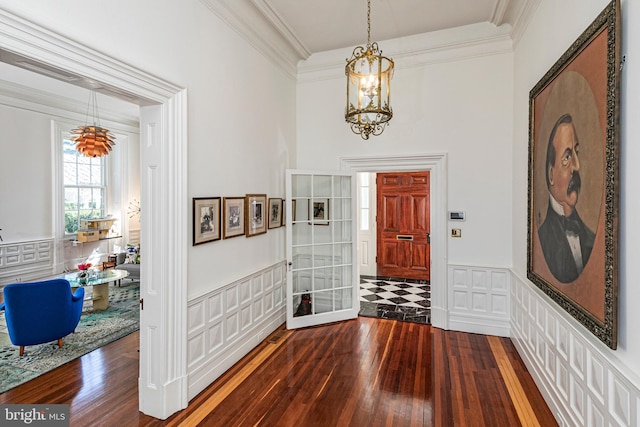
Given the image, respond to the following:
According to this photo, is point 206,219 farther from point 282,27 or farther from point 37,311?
point 282,27

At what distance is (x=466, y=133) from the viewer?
13.2ft

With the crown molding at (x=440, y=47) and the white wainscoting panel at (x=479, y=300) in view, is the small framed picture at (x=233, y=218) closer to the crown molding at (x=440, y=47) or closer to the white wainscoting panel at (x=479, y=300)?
the crown molding at (x=440, y=47)

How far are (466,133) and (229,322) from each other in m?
3.55

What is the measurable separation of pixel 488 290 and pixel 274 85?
3.73 meters

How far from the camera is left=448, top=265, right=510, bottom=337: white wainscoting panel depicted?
154 inches

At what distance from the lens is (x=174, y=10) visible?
8.16ft

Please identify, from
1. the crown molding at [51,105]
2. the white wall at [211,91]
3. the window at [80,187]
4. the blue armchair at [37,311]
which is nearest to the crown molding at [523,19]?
the white wall at [211,91]

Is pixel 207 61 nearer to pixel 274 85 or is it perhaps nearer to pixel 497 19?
pixel 274 85

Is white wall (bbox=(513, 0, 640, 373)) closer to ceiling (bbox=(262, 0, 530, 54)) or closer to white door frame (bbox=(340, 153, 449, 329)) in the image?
ceiling (bbox=(262, 0, 530, 54))

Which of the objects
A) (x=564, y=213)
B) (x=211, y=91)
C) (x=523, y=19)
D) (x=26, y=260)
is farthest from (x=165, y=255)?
(x=26, y=260)

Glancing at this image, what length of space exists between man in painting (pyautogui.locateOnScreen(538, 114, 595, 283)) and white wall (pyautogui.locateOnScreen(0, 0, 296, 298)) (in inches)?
108

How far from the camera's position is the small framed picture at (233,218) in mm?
3106

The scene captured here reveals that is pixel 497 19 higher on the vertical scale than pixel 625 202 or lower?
higher

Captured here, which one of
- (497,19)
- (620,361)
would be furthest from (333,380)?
(497,19)
